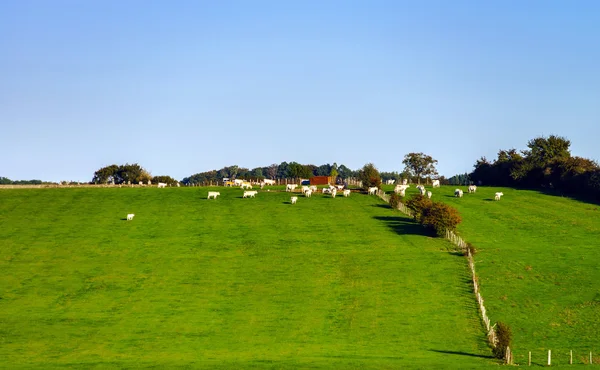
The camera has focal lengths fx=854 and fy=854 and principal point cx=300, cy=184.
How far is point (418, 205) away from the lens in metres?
106

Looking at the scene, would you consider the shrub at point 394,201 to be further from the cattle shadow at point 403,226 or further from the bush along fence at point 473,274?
the cattle shadow at point 403,226

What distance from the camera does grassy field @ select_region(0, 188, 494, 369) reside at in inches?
2387

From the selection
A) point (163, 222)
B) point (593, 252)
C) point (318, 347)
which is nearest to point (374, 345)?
point (318, 347)

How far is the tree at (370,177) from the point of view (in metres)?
128

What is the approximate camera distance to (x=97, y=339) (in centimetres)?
6444

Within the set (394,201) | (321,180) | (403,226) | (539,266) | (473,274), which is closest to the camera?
(473,274)

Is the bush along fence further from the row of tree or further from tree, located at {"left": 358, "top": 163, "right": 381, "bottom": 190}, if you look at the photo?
the row of tree

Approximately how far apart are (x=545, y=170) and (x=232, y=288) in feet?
250

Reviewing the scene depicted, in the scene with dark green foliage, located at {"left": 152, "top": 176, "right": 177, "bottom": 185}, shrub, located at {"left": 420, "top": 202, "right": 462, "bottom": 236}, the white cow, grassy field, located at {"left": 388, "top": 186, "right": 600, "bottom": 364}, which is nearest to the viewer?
grassy field, located at {"left": 388, "top": 186, "right": 600, "bottom": 364}

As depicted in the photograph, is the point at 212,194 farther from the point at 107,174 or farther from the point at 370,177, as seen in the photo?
the point at 107,174

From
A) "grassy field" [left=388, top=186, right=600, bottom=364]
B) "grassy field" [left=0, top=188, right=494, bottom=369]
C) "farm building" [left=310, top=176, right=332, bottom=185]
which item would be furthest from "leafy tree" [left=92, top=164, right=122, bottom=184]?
"grassy field" [left=388, top=186, right=600, bottom=364]

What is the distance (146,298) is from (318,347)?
69.0 ft

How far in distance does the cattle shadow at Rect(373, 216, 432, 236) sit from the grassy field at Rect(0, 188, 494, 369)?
1.15 ft

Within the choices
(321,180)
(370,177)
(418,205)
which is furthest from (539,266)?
(321,180)
